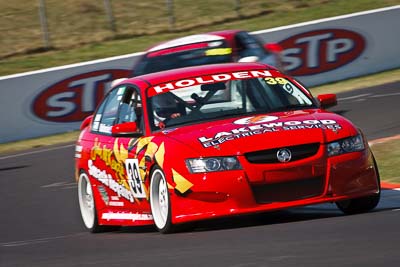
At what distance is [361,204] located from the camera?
9484 mm

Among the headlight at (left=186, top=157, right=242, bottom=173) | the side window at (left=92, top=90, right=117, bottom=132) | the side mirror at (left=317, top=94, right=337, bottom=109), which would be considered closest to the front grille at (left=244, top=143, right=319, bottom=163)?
the headlight at (left=186, top=157, right=242, bottom=173)

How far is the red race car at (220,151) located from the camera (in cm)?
895

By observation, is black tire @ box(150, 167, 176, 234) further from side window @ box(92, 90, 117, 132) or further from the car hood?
side window @ box(92, 90, 117, 132)

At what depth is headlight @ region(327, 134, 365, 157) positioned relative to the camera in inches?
357

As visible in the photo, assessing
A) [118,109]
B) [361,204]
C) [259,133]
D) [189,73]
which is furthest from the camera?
[118,109]

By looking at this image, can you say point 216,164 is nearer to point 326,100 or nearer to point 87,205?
point 326,100

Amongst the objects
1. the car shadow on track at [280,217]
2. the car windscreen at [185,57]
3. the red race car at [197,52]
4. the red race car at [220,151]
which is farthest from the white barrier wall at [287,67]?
the car shadow on track at [280,217]

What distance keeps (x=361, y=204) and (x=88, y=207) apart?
10.3 feet

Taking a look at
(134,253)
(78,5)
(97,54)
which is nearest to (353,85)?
(97,54)

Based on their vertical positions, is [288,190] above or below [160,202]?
above

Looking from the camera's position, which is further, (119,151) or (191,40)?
(191,40)

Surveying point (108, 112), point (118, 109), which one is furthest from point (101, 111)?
point (118, 109)

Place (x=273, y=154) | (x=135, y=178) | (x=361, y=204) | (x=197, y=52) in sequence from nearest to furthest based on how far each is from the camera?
(x=273, y=154), (x=361, y=204), (x=135, y=178), (x=197, y=52)

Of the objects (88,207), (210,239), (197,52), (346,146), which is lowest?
(88,207)
